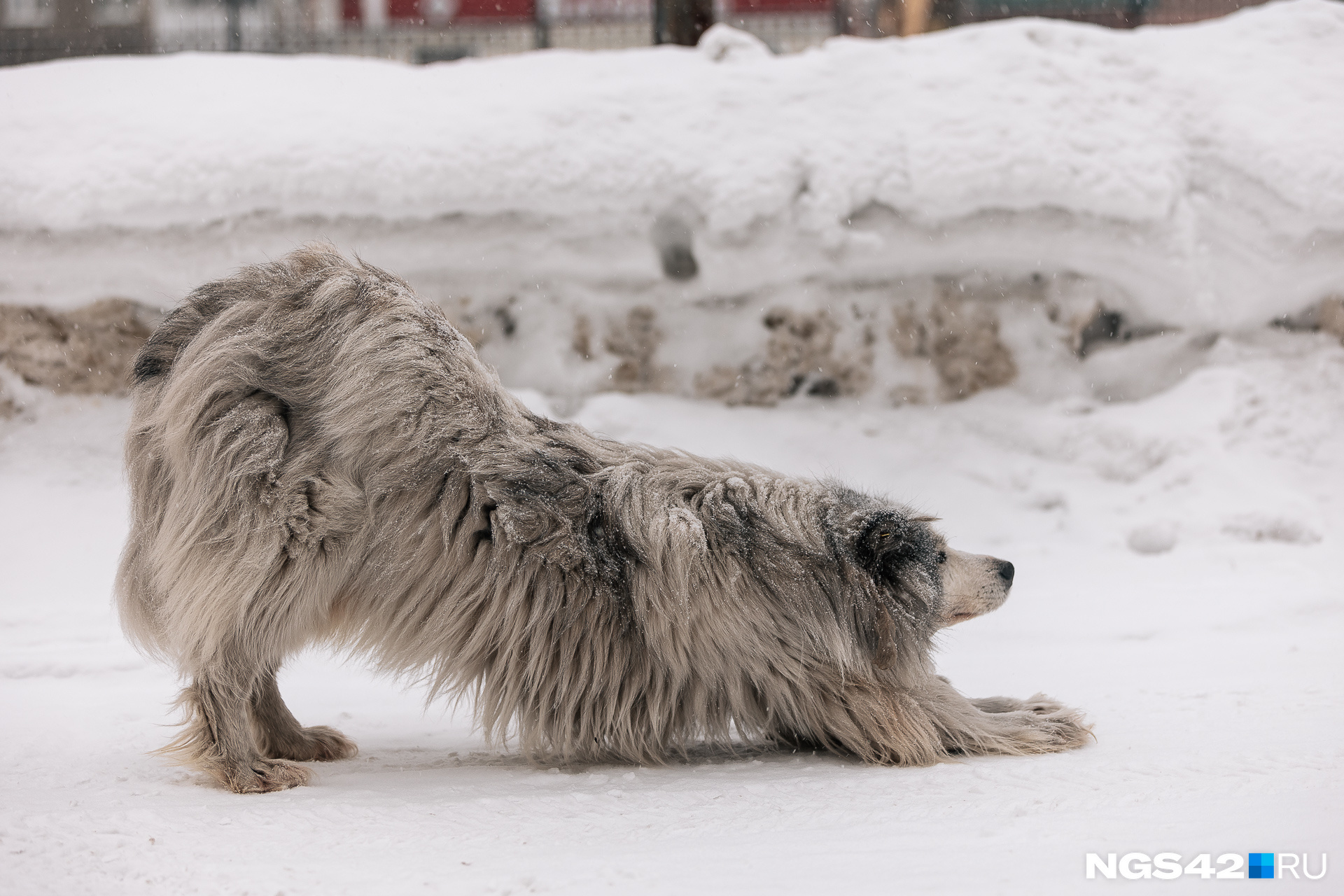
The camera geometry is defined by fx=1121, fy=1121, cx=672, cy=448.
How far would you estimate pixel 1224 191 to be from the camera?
7.23m

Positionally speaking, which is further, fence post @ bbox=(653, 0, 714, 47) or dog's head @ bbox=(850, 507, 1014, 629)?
fence post @ bbox=(653, 0, 714, 47)

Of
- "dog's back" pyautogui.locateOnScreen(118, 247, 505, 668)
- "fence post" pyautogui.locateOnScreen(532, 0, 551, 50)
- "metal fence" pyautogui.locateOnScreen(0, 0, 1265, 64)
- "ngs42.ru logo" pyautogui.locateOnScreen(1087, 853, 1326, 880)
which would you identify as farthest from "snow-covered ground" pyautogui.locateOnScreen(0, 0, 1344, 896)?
"fence post" pyautogui.locateOnScreen(532, 0, 551, 50)

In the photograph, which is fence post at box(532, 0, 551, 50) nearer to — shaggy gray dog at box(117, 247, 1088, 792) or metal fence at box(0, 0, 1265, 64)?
metal fence at box(0, 0, 1265, 64)

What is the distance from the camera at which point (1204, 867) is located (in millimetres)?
2322

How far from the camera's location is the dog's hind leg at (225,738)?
317cm

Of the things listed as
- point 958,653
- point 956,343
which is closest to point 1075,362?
point 956,343

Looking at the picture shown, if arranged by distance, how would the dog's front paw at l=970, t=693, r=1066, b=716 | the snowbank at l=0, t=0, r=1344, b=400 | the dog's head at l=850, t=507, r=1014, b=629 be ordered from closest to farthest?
the dog's head at l=850, t=507, r=1014, b=629
the dog's front paw at l=970, t=693, r=1066, b=716
the snowbank at l=0, t=0, r=1344, b=400

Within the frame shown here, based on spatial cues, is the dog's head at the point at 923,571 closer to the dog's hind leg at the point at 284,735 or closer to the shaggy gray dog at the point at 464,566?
the shaggy gray dog at the point at 464,566

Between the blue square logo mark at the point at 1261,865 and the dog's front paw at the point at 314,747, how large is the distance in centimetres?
259

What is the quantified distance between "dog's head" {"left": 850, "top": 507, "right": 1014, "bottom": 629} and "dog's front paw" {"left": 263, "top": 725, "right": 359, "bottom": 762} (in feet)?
5.78

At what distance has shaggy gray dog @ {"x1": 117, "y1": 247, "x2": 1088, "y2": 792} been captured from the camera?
320cm

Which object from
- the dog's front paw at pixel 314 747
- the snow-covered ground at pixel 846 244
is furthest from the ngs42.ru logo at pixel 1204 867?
the snow-covered ground at pixel 846 244

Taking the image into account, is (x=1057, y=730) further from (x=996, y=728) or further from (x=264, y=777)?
(x=264, y=777)

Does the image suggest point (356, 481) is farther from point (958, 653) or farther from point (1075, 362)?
point (1075, 362)
